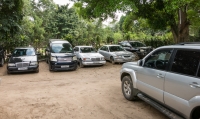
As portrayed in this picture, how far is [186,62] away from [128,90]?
98.0 inches

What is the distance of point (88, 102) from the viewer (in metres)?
5.26

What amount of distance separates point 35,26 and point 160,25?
885 inches

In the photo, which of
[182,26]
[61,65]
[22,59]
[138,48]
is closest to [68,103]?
[61,65]

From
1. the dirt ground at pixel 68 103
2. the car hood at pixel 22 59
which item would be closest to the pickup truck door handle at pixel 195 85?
the dirt ground at pixel 68 103

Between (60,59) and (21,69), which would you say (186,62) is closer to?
(60,59)

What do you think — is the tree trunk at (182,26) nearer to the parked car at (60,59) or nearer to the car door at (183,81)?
the parked car at (60,59)

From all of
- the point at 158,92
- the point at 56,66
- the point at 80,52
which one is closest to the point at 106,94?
the point at 158,92

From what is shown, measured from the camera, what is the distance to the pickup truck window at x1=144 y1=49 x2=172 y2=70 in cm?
375

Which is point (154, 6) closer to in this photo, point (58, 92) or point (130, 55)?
point (130, 55)

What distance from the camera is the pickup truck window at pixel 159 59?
3.75 metres

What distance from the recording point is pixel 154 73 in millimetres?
3924

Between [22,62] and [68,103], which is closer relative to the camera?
[68,103]

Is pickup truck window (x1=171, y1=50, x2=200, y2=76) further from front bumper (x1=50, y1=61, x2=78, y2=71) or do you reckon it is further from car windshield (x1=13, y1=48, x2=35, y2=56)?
car windshield (x1=13, y1=48, x2=35, y2=56)

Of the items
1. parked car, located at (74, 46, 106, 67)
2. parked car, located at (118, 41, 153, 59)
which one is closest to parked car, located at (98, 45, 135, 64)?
parked car, located at (74, 46, 106, 67)
